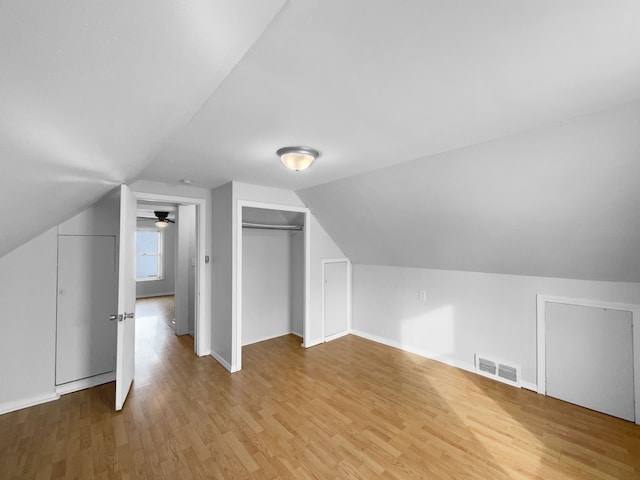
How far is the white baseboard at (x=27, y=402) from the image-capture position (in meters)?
2.55

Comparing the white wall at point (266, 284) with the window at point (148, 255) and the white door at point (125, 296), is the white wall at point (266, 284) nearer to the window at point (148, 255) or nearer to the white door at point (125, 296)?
the white door at point (125, 296)

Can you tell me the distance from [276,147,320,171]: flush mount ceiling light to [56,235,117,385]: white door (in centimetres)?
233

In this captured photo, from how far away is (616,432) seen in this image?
2.28 metres

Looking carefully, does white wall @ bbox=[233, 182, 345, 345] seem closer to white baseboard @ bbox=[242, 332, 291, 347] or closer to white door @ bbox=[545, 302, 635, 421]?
white baseboard @ bbox=[242, 332, 291, 347]

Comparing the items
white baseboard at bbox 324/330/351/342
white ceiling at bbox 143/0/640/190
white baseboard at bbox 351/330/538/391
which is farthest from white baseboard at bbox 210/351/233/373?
white ceiling at bbox 143/0/640/190

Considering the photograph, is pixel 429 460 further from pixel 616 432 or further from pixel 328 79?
pixel 328 79

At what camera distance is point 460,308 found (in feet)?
11.3

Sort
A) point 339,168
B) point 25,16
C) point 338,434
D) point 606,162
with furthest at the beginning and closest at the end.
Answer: point 339,168 < point 338,434 < point 606,162 < point 25,16

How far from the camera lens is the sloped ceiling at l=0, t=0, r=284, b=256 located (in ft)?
1.67

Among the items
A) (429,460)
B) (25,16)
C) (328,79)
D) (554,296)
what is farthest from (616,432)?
(25,16)

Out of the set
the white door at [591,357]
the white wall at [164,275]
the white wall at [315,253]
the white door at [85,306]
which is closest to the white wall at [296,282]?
the white wall at [315,253]

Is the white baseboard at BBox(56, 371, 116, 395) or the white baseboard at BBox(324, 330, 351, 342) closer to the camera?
the white baseboard at BBox(56, 371, 116, 395)

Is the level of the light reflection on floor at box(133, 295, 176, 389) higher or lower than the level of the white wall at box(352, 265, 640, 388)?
lower

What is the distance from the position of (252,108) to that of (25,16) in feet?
4.15
